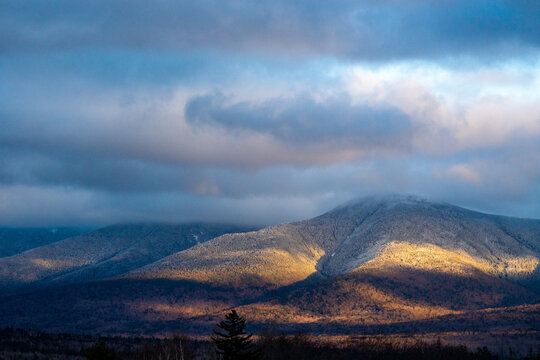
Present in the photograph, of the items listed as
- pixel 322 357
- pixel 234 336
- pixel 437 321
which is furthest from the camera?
pixel 437 321

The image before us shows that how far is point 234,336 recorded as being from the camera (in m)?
52.0

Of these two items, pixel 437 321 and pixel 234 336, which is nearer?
pixel 234 336

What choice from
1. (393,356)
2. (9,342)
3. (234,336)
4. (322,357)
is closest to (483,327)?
(393,356)

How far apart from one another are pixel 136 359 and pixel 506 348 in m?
80.8

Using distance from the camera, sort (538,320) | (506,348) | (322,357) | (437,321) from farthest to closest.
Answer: (437,321) → (538,320) → (506,348) → (322,357)

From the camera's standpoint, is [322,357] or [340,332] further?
[340,332]

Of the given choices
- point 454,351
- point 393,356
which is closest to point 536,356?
point 454,351

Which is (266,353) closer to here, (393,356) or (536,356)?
(393,356)

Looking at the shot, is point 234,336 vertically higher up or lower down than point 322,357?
higher up

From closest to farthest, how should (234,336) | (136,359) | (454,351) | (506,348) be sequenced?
(234,336) → (136,359) → (454,351) → (506,348)

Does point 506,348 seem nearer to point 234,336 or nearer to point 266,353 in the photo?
point 266,353

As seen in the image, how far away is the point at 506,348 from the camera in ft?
431

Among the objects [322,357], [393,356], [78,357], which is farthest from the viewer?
[393,356]

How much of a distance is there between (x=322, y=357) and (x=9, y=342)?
5267 cm
